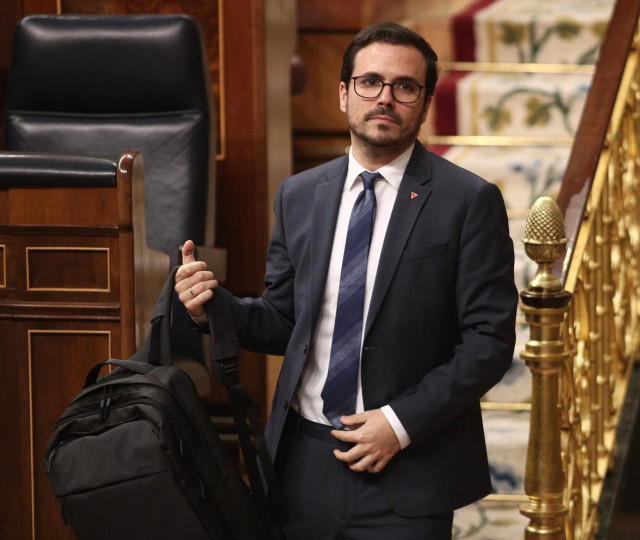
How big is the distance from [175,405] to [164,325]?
131 mm

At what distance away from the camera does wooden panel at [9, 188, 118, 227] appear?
2041 mm

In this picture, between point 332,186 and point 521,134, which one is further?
point 521,134

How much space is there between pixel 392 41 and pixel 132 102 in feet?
4.99

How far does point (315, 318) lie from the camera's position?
1602 mm

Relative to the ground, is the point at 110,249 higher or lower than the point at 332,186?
lower

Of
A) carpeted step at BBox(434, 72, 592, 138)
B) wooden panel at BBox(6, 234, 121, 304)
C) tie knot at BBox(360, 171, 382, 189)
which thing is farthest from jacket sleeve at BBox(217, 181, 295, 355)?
carpeted step at BBox(434, 72, 592, 138)

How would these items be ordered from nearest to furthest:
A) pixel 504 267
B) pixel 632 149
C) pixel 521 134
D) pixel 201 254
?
pixel 504 267, pixel 201 254, pixel 632 149, pixel 521 134

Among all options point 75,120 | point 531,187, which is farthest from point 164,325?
point 531,187

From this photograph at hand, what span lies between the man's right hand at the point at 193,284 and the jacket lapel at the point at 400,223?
0.81 ft

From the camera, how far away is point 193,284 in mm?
1572

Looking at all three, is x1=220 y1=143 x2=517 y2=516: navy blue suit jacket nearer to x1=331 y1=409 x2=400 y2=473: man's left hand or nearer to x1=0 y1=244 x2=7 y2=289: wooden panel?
x1=331 y1=409 x2=400 y2=473: man's left hand

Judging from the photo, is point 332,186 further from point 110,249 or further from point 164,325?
point 110,249

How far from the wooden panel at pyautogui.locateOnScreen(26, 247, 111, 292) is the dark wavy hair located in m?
0.70

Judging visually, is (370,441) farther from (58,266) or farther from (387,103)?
(58,266)
